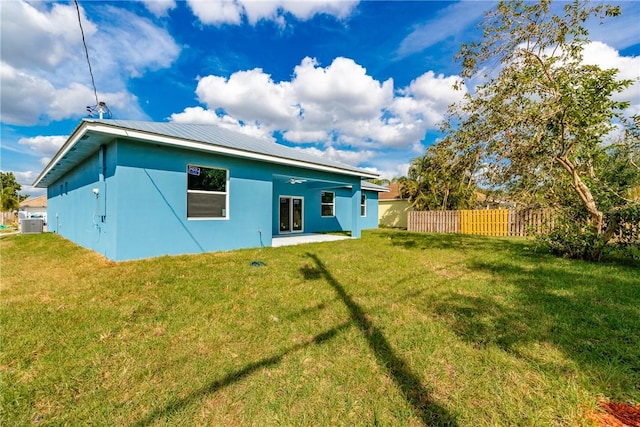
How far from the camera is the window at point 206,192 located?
789cm

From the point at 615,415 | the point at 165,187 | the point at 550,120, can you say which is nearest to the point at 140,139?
the point at 165,187

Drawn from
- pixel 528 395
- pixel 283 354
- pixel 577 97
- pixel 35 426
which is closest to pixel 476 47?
pixel 577 97

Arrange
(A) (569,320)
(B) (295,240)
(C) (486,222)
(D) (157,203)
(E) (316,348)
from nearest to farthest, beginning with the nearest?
1. (E) (316,348)
2. (A) (569,320)
3. (D) (157,203)
4. (B) (295,240)
5. (C) (486,222)

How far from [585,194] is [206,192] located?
9.80 metres

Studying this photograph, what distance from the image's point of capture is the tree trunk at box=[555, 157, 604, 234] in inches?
263

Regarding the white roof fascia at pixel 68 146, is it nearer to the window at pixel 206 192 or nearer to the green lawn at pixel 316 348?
the window at pixel 206 192

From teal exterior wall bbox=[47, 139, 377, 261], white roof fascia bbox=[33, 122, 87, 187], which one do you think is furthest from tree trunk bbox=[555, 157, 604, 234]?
white roof fascia bbox=[33, 122, 87, 187]

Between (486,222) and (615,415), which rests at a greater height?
(486,222)

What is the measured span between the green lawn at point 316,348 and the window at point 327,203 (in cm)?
994

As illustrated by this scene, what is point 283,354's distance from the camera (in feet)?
9.27

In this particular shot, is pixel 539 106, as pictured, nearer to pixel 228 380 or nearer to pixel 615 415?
pixel 615 415

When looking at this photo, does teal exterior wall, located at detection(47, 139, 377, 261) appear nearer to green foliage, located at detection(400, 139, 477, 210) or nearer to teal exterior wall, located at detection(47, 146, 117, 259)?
teal exterior wall, located at detection(47, 146, 117, 259)

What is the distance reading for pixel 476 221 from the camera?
15.4 meters

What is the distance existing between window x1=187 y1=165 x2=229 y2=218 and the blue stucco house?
0.03 metres
